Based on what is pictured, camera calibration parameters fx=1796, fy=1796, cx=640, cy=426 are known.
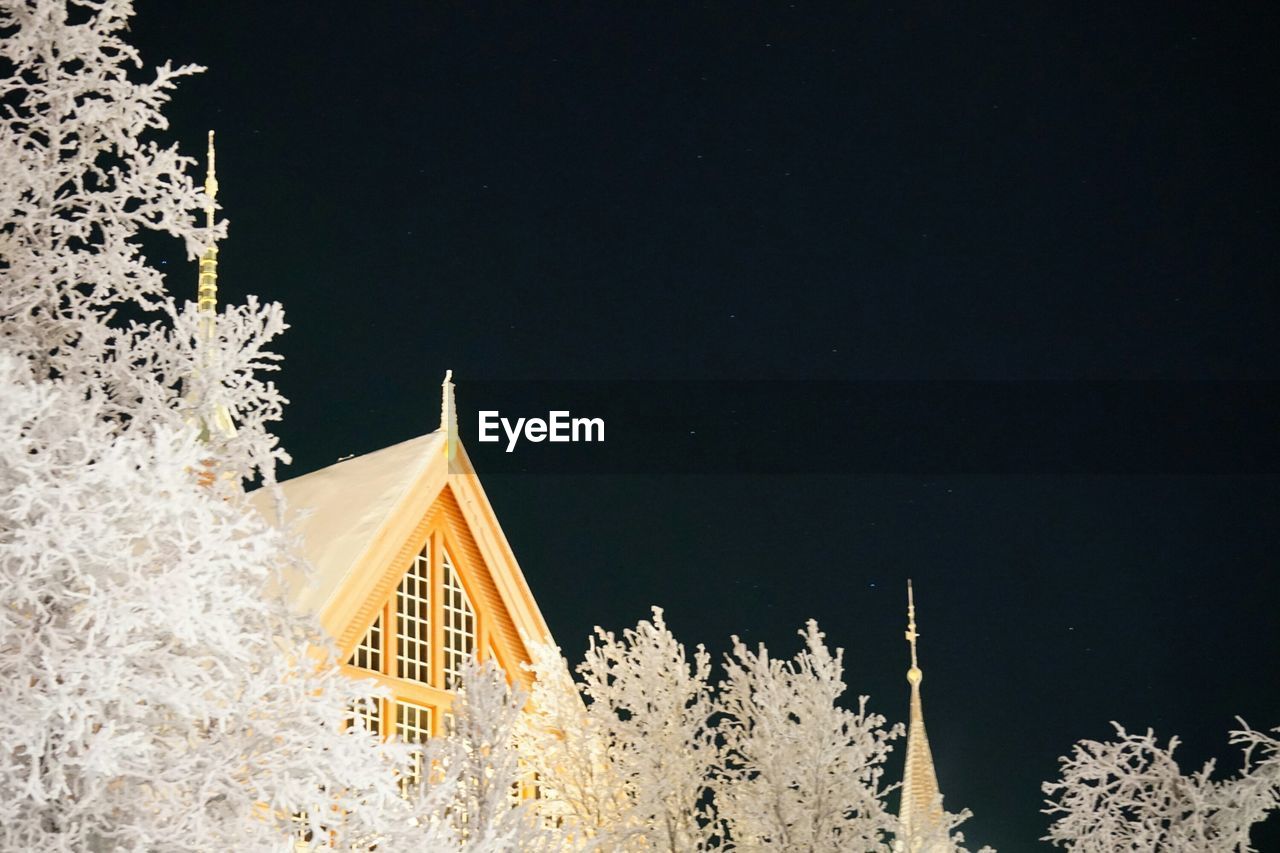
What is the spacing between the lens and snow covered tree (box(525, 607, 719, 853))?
2184 centimetres

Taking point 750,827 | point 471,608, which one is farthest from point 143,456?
point 471,608

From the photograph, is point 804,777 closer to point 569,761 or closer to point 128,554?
point 569,761

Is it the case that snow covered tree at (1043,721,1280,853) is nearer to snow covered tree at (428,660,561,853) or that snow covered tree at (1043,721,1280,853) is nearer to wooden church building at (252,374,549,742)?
snow covered tree at (428,660,561,853)

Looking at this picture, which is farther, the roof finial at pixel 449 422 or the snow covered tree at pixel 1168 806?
the roof finial at pixel 449 422

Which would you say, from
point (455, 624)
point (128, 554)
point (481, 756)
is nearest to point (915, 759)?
point (455, 624)

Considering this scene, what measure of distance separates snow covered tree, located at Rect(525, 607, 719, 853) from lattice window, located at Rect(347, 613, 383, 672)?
233 centimetres

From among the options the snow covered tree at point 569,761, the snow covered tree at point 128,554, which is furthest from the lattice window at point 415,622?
the snow covered tree at point 128,554

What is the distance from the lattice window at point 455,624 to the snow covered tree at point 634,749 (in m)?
2.02

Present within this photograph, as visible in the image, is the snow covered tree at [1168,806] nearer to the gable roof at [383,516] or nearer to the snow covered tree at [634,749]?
the snow covered tree at [634,749]

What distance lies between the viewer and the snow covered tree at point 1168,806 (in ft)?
65.5

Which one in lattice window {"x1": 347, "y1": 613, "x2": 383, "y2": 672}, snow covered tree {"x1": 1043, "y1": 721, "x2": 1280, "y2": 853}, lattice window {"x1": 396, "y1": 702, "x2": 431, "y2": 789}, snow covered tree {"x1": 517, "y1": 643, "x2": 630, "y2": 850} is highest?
lattice window {"x1": 347, "y1": 613, "x2": 383, "y2": 672}

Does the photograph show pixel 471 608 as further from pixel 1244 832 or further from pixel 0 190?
pixel 0 190

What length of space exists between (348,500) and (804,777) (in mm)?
8251

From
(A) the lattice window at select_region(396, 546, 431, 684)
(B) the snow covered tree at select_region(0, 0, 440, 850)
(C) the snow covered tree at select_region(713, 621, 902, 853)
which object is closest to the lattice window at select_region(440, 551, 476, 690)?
(A) the lattice window at select_region(396, 546, 431, 684)
